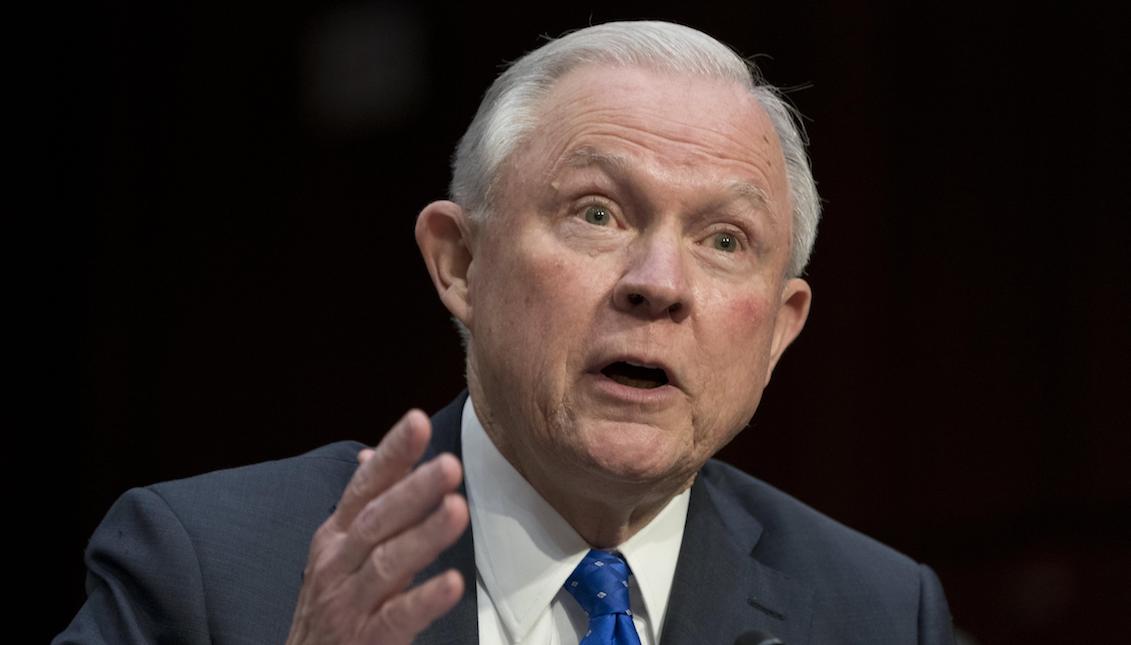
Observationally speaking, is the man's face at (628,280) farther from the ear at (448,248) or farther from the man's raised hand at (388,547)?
the man's raised hand at (388,547)

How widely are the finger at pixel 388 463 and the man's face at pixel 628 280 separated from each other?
1.64 ft

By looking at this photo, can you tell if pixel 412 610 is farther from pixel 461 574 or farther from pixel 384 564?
pixel 461 574

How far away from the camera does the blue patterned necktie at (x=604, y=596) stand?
2131 mm

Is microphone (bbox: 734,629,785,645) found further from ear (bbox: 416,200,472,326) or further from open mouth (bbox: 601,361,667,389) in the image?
ear (bbox: 416,200,472,326)

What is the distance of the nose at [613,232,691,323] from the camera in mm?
2047

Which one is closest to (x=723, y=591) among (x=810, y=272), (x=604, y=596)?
(x=604, y=596)

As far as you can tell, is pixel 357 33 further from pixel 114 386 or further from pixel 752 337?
pixel 752 337

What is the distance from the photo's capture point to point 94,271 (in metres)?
3.98

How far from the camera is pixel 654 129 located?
2.18 m

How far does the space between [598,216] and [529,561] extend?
1.78ft

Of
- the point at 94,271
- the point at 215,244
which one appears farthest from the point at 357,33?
the point at 94,271

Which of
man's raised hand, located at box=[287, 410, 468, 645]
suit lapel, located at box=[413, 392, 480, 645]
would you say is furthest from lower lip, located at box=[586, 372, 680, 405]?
man's raised hand, located at box=[287, 410, 468, 645]

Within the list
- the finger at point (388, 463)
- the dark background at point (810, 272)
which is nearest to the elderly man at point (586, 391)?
the finger at point (388, 463)

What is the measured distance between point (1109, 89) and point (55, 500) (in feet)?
10.2
